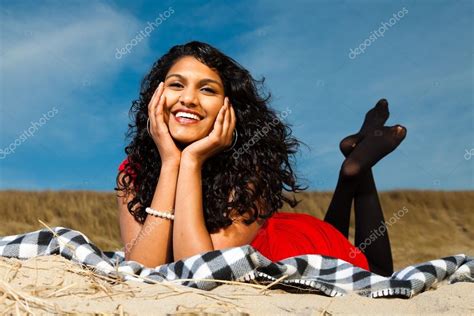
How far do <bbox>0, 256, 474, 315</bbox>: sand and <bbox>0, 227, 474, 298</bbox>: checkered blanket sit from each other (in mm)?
53

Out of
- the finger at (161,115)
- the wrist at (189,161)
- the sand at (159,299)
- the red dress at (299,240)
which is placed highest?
the finger at (161,115)

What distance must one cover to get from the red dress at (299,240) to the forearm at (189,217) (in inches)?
14.5

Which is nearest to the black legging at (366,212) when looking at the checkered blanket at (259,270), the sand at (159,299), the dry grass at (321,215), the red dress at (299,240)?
the red dress at (299,240)

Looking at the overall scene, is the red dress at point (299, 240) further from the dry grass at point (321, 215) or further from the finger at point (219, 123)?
the dry grass at point (321, 215)

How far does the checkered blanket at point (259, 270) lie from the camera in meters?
1.94

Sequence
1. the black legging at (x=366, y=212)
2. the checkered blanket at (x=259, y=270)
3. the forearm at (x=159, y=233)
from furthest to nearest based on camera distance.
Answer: the black legging at (x=366, y=212) → the forearm at (x=159, y=233) → the checkered blanket at (x=259, y=270)

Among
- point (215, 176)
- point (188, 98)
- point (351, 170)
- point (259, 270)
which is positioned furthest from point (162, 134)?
point (351, 170)

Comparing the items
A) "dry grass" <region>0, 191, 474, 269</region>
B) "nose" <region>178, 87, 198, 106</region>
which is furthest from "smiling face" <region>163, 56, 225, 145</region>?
"dry grass" <region>0, 191, 474, 269</region>

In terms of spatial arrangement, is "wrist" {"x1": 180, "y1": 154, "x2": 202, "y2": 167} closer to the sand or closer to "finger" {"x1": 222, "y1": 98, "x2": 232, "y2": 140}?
"finger" {"x1": 222, "y1": 98, "x2": 232, "y2": 140}

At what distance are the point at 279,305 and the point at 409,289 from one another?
22.3 inches

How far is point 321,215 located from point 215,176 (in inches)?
104

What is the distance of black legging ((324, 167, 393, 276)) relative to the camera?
10.5ft

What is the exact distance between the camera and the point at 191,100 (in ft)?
8.54

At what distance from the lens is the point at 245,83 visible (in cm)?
288
